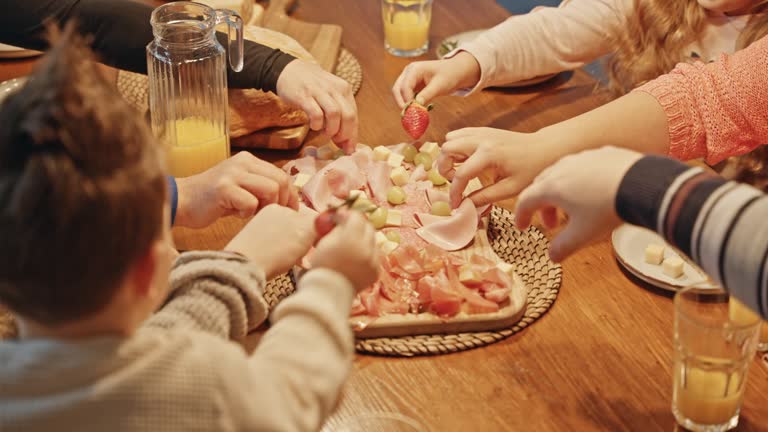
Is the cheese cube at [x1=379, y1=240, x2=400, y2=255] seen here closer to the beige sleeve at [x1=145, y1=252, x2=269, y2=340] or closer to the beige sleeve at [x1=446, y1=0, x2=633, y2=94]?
the beige sleeve at [x1=145, y1=252, x2=269, y2=340]

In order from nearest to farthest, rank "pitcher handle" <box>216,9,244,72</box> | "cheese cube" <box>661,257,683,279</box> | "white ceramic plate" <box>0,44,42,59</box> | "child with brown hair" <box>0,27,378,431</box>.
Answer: "child with brown hair" <box>0,27,378,431</box>
"cheese cube" <box>661,257,683,279</box>
"pitcher handle" <box>216,9,244,72</box>
"white ceramic plate" <box>0,44,42,59</box>

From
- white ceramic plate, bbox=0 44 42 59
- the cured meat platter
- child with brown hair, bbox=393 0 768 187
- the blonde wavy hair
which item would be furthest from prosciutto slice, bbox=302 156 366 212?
white ceramic plate, bbox=0 44 42 59

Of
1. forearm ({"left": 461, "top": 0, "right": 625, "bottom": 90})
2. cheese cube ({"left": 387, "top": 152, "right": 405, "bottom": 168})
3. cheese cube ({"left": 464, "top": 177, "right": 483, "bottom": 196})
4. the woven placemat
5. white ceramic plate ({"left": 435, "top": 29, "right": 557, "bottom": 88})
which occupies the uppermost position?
forearm ({"left": 461, "top": 0, "right": 625, "bottom": 90})

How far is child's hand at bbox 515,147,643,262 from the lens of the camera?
93 cm

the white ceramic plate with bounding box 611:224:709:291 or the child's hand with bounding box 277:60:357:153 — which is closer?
the white ceramic plate with bounding box 611:224:709:291

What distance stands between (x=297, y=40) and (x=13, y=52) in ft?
2.03

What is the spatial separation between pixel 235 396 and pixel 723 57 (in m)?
1.06

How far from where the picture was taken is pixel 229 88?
1.61 metres

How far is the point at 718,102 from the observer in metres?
1.40

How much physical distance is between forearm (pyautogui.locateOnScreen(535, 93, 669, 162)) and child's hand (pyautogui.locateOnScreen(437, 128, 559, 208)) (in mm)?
39

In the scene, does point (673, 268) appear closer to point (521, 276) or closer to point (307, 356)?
point (521, 276)

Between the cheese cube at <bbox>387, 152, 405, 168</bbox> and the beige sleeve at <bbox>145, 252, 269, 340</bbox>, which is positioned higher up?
the beige sleeve at <bbox>145, 252, 269, 340</bbox>

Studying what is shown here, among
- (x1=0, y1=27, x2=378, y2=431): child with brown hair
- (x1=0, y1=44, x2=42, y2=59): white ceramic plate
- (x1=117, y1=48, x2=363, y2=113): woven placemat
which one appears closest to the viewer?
(x1=0, y1=27, x2=378, y2=431): child with brown hair

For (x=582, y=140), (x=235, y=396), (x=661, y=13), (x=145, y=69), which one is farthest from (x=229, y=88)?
(x=235, y=396)
